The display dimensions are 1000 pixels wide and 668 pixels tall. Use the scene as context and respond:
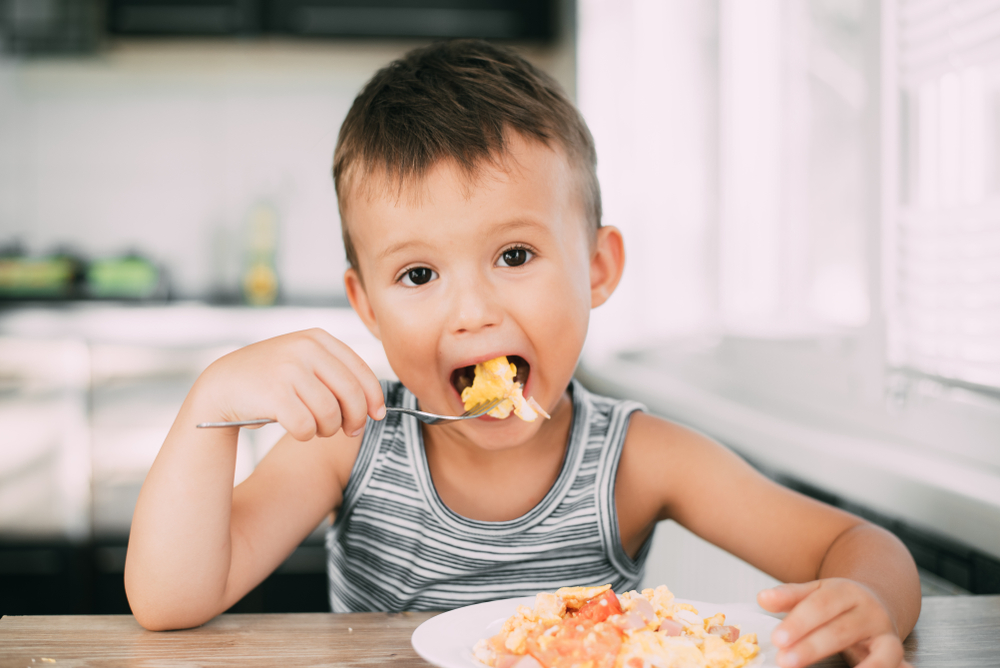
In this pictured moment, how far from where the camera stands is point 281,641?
1.81 ft

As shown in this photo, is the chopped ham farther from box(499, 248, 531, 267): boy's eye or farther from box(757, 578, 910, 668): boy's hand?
box(499, 248, 531, 267): boy's eye

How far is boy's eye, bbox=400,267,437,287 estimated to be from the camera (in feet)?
2.63

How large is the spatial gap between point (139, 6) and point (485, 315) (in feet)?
9.28

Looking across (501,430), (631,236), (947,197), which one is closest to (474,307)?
(501,430)

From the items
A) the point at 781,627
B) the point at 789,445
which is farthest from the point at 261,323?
the point at 781,627

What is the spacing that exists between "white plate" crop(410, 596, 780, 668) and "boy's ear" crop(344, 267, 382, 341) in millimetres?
436

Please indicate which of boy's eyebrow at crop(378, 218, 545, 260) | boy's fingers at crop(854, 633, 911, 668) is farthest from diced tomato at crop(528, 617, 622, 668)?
boy's eyebrow at crop(378, 218, 545, 260)

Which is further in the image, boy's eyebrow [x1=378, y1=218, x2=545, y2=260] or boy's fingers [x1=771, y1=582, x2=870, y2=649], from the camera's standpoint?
boy's eyebrow [x1=378, y1=218, x2=545, y2=260]

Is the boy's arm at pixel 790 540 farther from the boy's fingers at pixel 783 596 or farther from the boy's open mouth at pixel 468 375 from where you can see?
the boy's open mouth at pixel 468 375

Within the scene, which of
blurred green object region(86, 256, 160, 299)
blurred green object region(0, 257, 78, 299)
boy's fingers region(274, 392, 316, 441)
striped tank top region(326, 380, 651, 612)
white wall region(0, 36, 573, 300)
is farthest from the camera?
white wall region(0, 36, 573, 300)

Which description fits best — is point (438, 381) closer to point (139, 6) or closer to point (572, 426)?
point (572, 426)

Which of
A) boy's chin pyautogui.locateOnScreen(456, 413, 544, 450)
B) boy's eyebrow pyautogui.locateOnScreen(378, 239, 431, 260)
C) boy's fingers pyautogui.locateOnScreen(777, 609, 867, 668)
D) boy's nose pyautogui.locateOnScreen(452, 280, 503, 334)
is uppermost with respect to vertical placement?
boy's eyebrow pyautogui.locateOnScreen(378, 239, 431, 260)

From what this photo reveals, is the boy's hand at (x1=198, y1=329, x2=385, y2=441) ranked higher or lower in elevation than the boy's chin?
higher

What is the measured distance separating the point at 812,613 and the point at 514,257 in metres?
0.46
